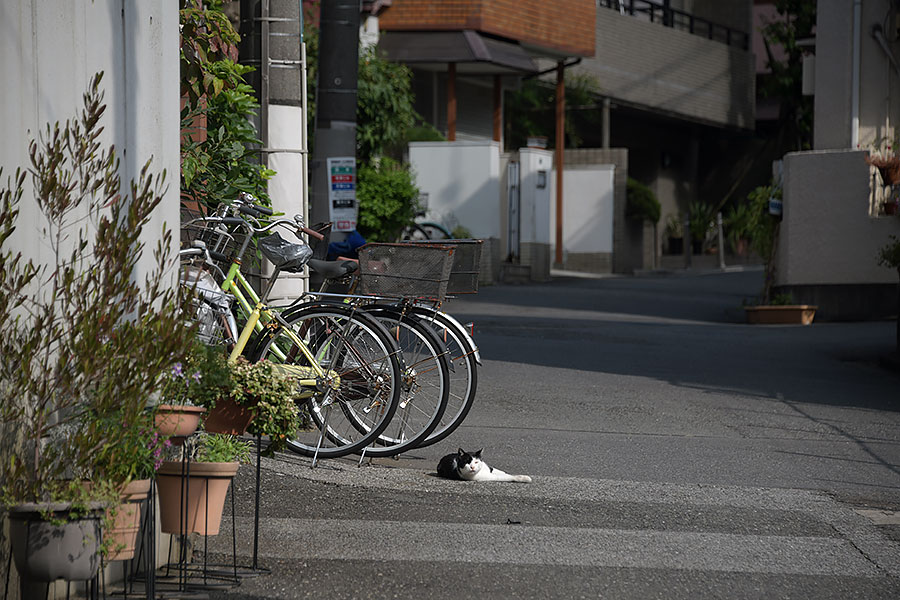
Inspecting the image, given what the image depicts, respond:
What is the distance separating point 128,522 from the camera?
13.0 ft

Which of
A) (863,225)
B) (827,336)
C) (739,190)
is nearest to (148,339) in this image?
(827,336)

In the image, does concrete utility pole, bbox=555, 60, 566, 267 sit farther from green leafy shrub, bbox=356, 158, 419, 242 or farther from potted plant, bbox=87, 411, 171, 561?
potted plant, bbox=87, 411, 171, 561

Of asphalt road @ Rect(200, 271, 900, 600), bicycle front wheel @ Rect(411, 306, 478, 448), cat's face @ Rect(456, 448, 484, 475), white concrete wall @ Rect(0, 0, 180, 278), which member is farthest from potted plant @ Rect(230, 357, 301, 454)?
bicycle front wheel @ Rect(411, 306, 478, 448)

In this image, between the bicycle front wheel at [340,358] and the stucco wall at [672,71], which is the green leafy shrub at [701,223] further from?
the bicycle front wheel at [340,358]

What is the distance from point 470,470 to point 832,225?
39.6 feet

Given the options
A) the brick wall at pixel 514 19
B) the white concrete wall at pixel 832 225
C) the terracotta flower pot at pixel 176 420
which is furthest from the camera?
the brick wall at pixel 514 19

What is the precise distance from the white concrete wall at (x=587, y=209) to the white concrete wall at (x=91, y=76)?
22.9m

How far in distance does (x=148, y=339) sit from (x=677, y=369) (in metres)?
8.40

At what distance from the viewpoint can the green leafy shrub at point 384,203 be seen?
1984 cm

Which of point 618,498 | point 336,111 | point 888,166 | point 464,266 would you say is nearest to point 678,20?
point 888,166

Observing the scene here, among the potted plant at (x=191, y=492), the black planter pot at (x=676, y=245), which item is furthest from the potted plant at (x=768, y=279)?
the black planter pot at (x=676, y=245)

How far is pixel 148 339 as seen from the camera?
151 inches

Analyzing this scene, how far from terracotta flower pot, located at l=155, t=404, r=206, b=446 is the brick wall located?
20.6m

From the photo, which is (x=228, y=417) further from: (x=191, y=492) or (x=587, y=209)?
(x=587, y=209)
